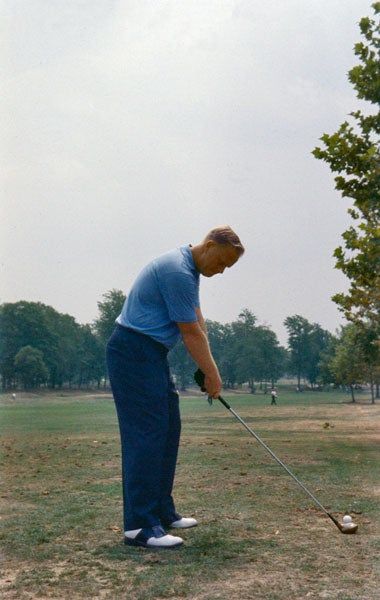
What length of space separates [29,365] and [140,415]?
85062 mm

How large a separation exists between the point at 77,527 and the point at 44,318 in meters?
98.3

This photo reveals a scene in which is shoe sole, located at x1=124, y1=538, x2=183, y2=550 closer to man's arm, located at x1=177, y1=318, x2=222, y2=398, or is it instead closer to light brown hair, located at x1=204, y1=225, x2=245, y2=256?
man's arm, located at x1=177, y1=318, x2=222, y2=398

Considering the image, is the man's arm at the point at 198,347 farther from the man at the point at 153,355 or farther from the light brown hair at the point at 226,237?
the light brown hair at the point at 226,237

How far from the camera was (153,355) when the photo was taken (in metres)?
4.93

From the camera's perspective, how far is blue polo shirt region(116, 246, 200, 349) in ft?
15.8

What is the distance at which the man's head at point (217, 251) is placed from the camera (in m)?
4.95

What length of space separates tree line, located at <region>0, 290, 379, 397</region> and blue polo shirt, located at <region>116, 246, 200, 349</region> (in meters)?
75.5

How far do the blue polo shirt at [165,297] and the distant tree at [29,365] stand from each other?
276ft

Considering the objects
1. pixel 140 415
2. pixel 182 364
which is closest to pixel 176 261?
pixel 140 415

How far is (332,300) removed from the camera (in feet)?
52.3

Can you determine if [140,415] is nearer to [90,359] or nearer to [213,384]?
[213,384]

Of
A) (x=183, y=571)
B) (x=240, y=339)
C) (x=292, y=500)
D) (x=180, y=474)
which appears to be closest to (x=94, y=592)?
(x=183, y=571)

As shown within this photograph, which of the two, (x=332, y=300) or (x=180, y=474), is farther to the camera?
(x=332, y=300)

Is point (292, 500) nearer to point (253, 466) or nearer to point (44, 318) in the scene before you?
point (253, 466)
